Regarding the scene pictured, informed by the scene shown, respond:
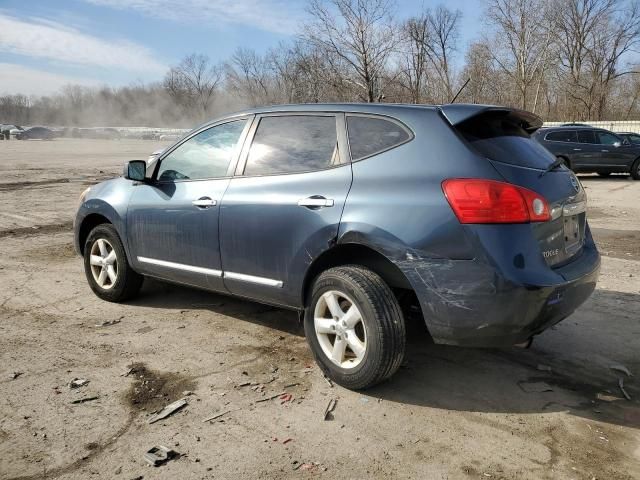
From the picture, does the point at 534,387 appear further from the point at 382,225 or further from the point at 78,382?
the point at 78,382

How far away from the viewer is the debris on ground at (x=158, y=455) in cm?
263

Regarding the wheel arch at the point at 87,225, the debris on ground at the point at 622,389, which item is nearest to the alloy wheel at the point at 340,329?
the debris on ground at the point at 622,389

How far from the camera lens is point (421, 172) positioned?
308 centimetres

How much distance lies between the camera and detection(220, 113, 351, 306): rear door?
3391 mm

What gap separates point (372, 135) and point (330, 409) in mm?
1627

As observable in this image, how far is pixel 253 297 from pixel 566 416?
2.06m

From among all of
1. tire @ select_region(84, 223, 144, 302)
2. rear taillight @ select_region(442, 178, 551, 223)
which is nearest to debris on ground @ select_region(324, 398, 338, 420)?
rear taillight @ select_region(442, 178, 551, 223)

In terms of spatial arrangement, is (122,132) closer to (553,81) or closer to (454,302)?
(553,81)

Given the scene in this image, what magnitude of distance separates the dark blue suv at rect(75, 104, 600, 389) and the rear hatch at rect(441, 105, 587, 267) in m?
0.01

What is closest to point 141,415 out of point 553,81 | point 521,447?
point 521,447

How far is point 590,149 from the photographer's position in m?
17.4

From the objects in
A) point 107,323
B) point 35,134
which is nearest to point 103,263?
point 107,323

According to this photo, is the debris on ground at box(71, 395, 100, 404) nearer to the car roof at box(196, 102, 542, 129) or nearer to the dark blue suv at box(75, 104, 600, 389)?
the dark blue suv at box(75, 104, 600, 389)

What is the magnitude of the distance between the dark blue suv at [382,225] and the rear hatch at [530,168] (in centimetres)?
1
